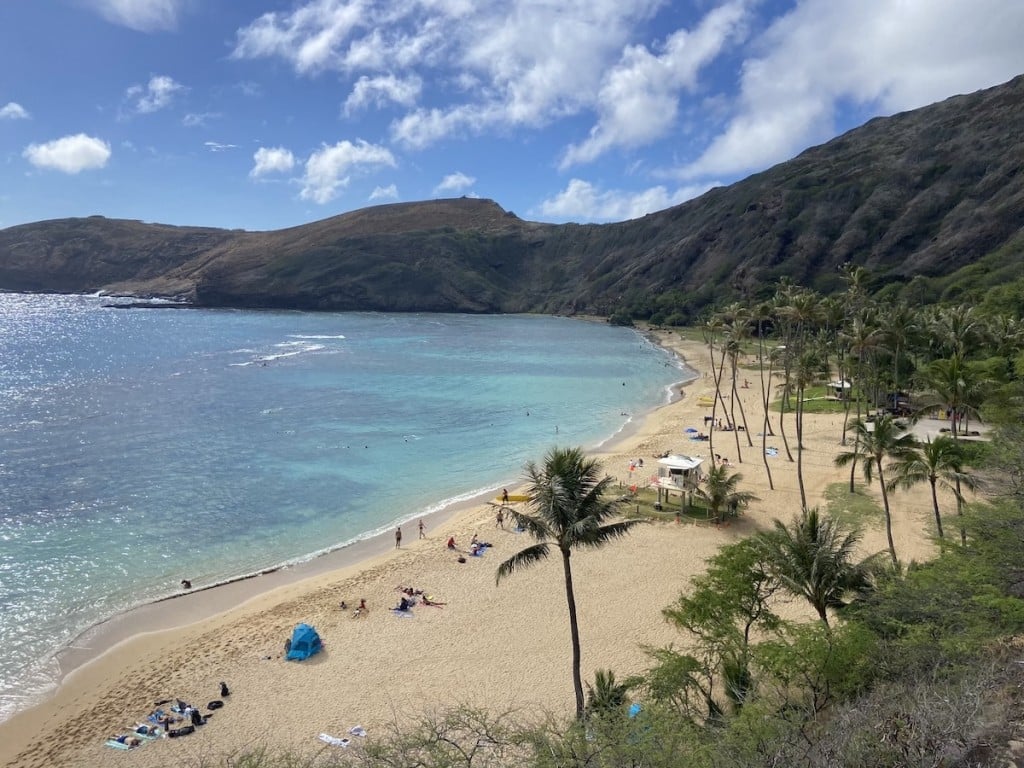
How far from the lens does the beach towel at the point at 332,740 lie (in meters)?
16.2

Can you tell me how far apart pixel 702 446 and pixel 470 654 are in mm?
28519

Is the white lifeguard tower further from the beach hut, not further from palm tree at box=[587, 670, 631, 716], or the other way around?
palm tree at box=[587, 670, 631, 716]

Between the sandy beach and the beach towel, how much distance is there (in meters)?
0.25

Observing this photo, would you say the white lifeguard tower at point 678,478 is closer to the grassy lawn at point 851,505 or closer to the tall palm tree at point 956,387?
the grassy lawn at point 851,505

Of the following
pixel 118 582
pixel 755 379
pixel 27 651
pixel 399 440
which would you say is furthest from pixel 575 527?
pixel 755 379

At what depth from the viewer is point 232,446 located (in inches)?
1861

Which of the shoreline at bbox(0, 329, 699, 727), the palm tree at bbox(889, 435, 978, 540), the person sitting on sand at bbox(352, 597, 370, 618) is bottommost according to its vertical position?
the shoreline at bbox(0, 329, 699, 727)

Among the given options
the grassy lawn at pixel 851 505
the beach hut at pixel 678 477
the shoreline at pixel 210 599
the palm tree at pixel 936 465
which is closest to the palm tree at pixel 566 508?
the palm tree at pixel 936 465

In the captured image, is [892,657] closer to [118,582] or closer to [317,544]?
[317,544]

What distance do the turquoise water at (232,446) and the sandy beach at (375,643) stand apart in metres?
2.21

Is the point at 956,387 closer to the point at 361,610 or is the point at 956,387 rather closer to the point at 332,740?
the point at 361,610

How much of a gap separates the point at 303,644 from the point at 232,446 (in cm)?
3018

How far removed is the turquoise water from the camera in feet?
90.3

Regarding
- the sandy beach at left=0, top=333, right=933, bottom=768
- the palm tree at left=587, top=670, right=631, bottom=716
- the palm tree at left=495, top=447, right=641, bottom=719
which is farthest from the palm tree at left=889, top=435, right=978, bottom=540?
the palm tree at left=495, top=447, right=641, bottom=719
